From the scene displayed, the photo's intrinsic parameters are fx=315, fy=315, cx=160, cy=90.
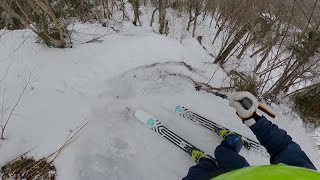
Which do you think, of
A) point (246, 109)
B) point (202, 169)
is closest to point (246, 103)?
point (246, 109)

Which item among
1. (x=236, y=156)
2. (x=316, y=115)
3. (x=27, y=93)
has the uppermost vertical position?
(x=236, y=156)

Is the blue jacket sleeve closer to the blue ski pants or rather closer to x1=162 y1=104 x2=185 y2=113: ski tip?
the blue ski pants

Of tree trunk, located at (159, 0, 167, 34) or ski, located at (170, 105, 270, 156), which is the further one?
tree trunk, located at (159, 0, 167, 34)

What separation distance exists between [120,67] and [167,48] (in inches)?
63.0

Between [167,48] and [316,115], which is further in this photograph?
[167,48]

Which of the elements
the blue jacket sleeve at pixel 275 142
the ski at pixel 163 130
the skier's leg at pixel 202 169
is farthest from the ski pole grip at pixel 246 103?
the ski at pixel 163 130

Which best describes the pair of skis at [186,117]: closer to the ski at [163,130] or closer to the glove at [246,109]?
the ski at [163,130]

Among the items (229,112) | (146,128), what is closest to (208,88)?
(229,112)

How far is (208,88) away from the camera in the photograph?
20.4 feet

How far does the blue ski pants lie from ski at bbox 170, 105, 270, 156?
795 millimetres

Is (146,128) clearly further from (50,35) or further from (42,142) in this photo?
(50,35)

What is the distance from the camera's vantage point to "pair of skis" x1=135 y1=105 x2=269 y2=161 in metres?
4.91

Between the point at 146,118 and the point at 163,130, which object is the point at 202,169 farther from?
the point at 146,118

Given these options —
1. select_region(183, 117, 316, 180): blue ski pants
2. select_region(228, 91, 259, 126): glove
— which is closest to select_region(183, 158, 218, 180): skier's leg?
select_region(183, 117, 316, 180): blue ski pants
